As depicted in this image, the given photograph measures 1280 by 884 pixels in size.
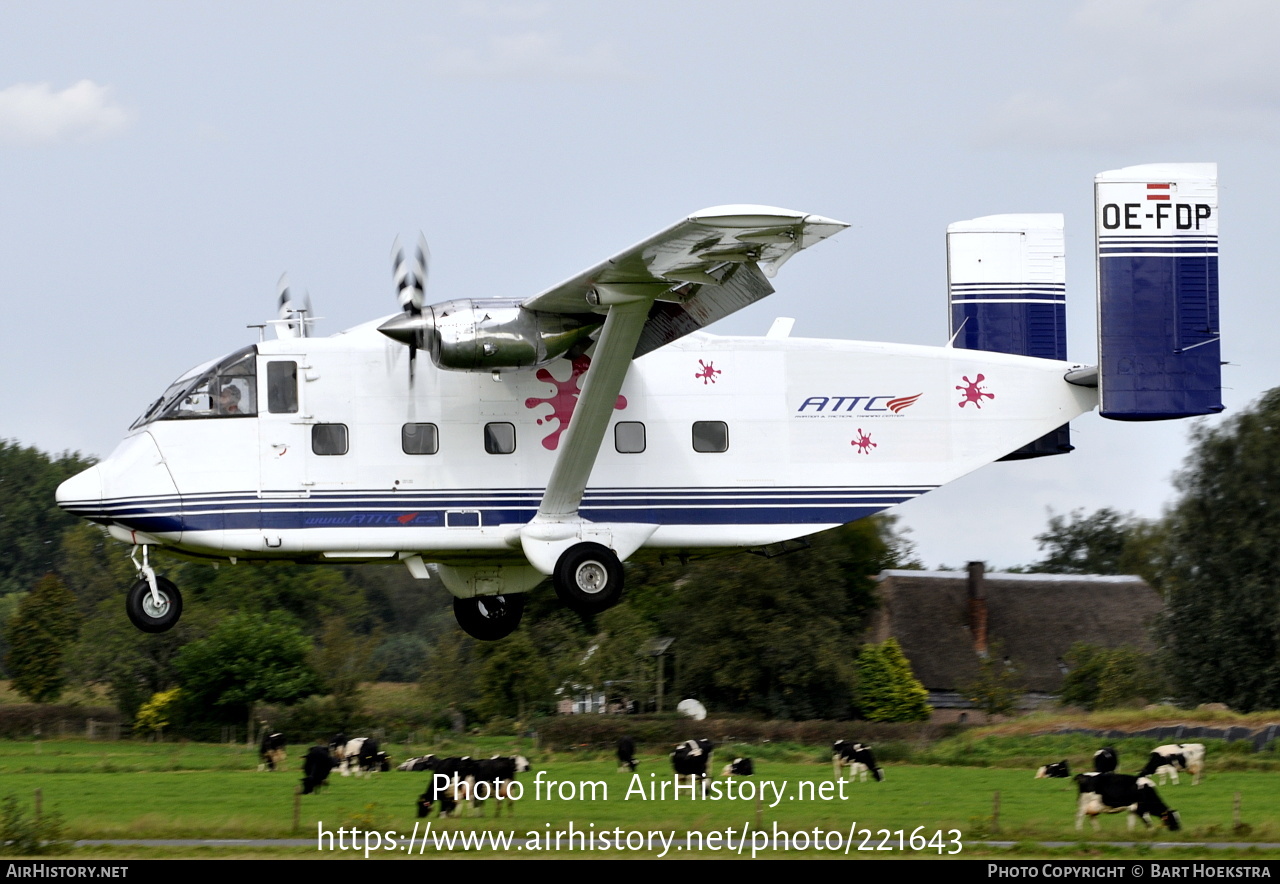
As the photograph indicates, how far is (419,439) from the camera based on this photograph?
16750 mm

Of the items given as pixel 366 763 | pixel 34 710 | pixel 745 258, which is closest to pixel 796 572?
pixel 366 763

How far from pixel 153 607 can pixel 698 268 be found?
7.11m

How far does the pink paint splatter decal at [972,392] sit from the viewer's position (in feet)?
58.3

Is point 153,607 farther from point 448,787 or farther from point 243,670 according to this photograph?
point 243,670

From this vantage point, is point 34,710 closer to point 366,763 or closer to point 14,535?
→ point 366,763

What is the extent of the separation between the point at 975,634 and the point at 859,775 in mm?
20996

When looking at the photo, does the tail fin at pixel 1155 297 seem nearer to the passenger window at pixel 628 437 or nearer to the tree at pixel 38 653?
the passenger window at pixel 628 437

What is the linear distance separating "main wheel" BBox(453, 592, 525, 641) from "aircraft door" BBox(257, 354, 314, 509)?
3072 millimetres

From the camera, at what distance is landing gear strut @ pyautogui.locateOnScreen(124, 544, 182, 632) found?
16.7 m

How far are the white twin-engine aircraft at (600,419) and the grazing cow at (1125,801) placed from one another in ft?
13.3

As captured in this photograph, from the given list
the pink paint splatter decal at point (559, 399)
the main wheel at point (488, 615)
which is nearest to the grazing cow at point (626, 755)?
the main wheel at point (488, 615)

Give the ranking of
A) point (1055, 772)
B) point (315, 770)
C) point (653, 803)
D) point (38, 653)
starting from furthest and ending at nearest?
point (38, 653) < point (1055, 772) < point (315, 770) < point (653, 803)

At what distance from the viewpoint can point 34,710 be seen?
36.9 meters

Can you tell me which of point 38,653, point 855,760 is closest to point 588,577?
point 855,760
